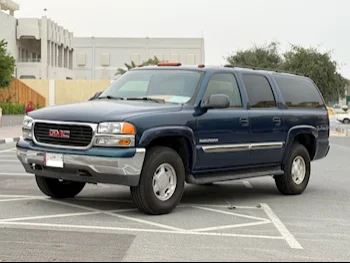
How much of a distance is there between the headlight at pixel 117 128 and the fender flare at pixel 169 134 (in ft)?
0.60

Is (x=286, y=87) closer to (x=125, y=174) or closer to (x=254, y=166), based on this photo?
(x=254, y=166)

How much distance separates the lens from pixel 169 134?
26.6 feet

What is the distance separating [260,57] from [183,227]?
201ft

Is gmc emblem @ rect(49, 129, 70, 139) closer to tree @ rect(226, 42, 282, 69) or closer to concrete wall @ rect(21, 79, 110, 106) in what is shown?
concrete wall @ rect(21, 79, 110, 106)

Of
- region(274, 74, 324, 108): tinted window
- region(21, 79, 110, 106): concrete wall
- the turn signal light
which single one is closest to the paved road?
region(21, 79, 110, 106): concrete wall

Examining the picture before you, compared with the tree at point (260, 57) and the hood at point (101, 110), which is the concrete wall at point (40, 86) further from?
the hood at point (101, 110)

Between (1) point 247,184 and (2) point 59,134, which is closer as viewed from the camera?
(2) point 59,134

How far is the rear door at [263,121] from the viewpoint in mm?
9516

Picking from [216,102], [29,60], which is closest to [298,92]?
[216,102]

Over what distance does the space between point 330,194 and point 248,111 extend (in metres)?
2.29

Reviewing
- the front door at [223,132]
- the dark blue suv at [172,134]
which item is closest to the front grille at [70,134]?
the dark blue suv at [172,134]

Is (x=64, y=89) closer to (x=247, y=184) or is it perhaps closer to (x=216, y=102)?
(x=247, y=184)

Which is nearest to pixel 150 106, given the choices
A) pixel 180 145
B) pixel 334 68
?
pixel 180 145

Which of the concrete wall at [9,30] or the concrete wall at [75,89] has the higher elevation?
the concrete wall at [9,30]
